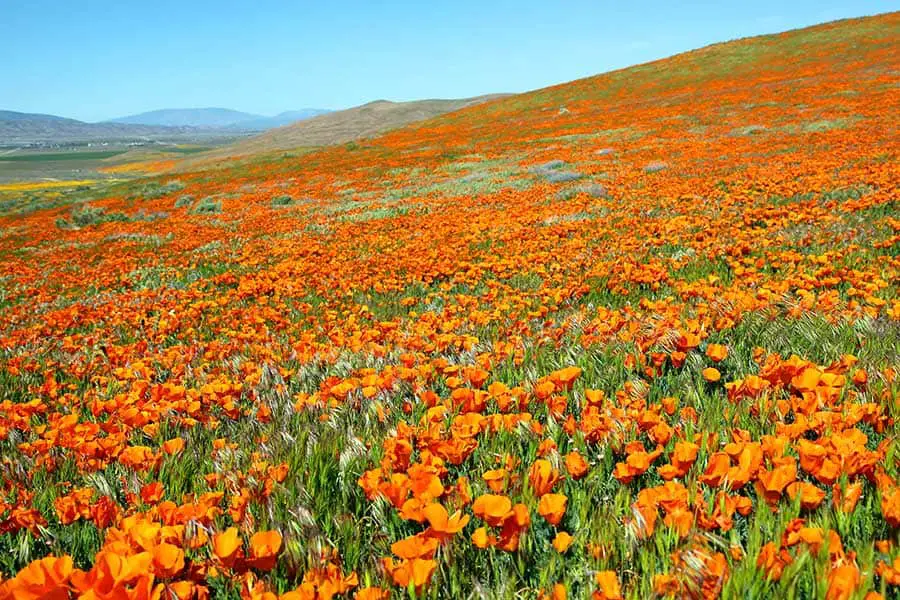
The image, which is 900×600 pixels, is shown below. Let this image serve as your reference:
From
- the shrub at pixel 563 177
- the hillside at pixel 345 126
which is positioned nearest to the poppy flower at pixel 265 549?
the shrub at pixel 563 177

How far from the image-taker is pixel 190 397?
3098mm

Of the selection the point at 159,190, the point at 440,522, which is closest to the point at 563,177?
the point at 440,522

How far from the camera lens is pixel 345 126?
89.4 meters

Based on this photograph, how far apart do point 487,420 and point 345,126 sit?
3686 inches

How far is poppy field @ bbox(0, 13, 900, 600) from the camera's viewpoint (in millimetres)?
1452

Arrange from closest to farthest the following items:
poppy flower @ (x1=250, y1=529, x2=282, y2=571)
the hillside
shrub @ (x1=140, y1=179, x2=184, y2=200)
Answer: poppy flower @ (x1=250, y1=529, x2=282, y2=571)
shrub @ (x1=140, y1=179, x2=184, y2=200)
the hillside

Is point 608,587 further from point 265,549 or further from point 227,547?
point 227,547

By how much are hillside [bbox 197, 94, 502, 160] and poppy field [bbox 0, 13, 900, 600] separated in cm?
6805

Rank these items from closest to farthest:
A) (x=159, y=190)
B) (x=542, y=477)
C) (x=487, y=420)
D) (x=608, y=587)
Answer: (x=608, y=587) → (x=542, y=477) → (x=487, y=420) → (x=159, y=190)

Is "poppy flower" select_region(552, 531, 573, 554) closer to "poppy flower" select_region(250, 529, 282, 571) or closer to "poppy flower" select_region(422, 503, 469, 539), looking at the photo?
"poppy flower" select_region(422, 503, 469, 539)

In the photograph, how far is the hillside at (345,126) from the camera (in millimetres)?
77375

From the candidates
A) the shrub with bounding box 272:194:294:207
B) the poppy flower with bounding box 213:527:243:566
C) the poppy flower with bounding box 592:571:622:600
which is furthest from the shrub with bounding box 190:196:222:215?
the poppy flower with bounding box 592:571:622:600

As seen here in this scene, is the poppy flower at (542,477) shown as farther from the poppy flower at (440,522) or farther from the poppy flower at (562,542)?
the poppy flower at (440,522)

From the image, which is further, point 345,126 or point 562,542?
point 345,126
